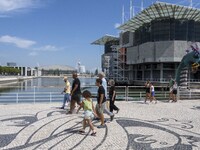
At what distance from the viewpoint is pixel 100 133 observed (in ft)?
31.1

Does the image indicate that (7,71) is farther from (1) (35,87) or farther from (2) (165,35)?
(1) (35,87)

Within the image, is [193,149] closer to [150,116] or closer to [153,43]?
[150,116]

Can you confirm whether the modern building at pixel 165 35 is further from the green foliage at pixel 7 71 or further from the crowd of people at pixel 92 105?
the green foliage at pixel 7 71

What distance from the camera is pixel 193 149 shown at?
25.6ft

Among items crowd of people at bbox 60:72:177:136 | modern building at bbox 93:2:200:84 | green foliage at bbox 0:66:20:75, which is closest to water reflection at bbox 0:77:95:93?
crowd of people at bbox 60:72:177:136

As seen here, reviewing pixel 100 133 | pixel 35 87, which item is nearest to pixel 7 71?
pixel 35 87

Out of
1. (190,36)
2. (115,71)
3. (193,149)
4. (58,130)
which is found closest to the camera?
(193,149)

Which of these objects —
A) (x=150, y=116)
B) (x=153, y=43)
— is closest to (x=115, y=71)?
(x=153, y=43)

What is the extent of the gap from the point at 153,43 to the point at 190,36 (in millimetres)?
10353

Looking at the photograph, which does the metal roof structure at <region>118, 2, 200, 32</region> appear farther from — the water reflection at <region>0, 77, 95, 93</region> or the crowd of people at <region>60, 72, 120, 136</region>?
the crowd of people at <region>60, 72, 120, 136</region>

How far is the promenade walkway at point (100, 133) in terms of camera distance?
8.00m

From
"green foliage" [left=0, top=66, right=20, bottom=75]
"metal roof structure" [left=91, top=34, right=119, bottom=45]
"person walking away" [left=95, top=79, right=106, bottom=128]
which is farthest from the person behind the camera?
"green foliage" [left=0, top=66, right=20, bottom=75]

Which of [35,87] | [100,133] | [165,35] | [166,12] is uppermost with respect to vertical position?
[166,12]

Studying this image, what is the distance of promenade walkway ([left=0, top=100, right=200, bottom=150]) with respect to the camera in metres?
8.00
